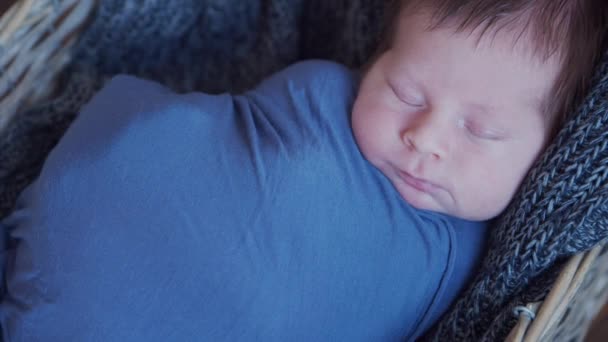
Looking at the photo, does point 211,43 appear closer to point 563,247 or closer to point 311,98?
point 311,98

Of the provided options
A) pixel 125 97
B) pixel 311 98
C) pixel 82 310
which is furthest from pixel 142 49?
pixel 82 310

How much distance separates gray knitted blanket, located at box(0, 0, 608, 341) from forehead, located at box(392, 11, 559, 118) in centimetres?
7

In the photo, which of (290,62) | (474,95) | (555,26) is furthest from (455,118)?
(290,62)

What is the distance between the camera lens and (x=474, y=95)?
83cm

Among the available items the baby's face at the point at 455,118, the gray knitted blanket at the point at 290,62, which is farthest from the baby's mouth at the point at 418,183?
the gray knitted blanket at the point at 290,62

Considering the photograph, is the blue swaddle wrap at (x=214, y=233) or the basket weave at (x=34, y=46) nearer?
the blue swaddle wrap at (x=214, y=233)

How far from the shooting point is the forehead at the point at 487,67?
2.70 ft

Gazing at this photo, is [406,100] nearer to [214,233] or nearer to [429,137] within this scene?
[429,137]

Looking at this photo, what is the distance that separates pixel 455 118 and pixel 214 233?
0.33 metres

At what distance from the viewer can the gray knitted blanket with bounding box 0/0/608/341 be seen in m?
0.84

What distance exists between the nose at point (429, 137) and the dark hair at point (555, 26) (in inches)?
4.6

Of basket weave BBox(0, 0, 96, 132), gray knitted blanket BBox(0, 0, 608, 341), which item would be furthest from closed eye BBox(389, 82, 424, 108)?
basket weave BBox(0, 0, 96, 132)

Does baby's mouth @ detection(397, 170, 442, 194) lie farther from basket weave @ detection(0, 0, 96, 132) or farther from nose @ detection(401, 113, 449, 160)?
basket weave @ detection(0, 0, 96, 132)

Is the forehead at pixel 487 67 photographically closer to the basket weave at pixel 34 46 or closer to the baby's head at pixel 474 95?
the baby's head at pixel 474 95
